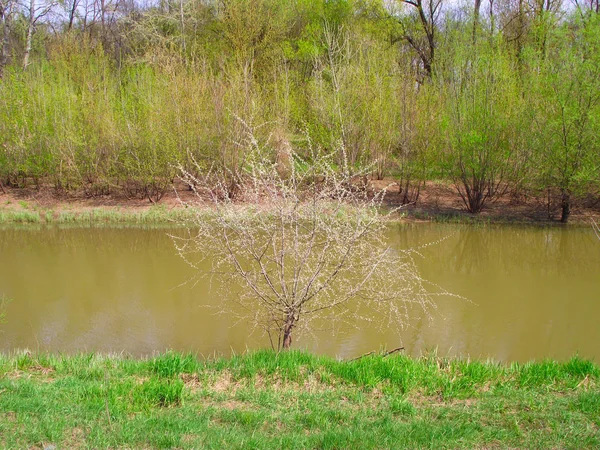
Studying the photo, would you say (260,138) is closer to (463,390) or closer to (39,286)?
(39,286)

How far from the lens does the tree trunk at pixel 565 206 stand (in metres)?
17.1

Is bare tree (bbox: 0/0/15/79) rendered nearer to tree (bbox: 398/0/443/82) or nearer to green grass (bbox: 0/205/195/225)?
Result: green grass (bbox: 0/205/195/225)

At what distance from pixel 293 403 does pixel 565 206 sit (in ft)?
49.4

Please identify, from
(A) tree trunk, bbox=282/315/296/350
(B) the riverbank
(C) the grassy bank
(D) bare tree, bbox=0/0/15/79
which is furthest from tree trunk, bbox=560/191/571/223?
(D) bare tree, bbox=0/0/15/79

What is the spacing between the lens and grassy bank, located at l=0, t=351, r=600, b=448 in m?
4.01

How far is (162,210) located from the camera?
60.1 ft

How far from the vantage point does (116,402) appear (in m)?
4.61

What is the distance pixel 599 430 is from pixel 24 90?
2077cm

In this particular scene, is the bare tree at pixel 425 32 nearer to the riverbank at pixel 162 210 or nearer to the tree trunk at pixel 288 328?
the riverbank at pixel 162 210

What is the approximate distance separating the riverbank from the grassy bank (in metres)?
11.1

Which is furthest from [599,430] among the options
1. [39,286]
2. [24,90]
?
[24,90]

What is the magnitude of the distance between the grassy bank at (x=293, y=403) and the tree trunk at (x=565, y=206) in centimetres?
1266

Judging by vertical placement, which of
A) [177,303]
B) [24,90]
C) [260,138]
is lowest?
[177,303]

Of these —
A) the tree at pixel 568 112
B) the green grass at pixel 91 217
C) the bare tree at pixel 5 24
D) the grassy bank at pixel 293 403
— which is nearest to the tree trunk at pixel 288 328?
the grassy bank at pixel 293 403
